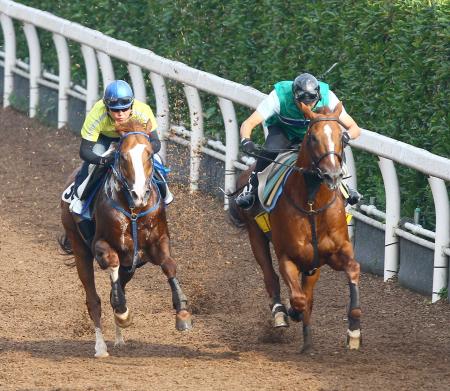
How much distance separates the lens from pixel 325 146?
935cm

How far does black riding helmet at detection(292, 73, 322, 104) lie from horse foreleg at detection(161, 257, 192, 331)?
58.9 inches

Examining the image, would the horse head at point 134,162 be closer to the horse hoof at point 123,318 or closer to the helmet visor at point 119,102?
the helmet visor at point 119,102

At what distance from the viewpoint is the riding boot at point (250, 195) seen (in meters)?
10.8

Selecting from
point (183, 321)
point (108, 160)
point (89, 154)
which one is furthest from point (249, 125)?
point (183, 321)

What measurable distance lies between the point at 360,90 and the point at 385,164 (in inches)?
44.6

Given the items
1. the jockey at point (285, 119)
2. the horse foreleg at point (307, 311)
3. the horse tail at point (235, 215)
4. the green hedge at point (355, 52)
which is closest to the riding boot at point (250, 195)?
the jockey at point (285, 119)

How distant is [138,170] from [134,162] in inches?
2.6

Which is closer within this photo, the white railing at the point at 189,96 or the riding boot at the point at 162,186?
the riding boot at the point at 162,186

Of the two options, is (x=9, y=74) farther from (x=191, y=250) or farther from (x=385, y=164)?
(x=385, y=164)

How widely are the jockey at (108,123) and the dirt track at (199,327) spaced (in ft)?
3.95

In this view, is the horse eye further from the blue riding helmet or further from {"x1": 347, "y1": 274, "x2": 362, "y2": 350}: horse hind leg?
the blue riding helmet

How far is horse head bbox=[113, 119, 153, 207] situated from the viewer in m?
9.59

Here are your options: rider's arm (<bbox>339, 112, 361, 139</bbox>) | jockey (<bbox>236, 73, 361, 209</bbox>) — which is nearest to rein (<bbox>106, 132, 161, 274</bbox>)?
jockey (<bbox>236, 73, 361, 209</bbox>)

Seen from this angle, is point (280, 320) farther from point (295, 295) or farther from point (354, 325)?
point (354, 325)
